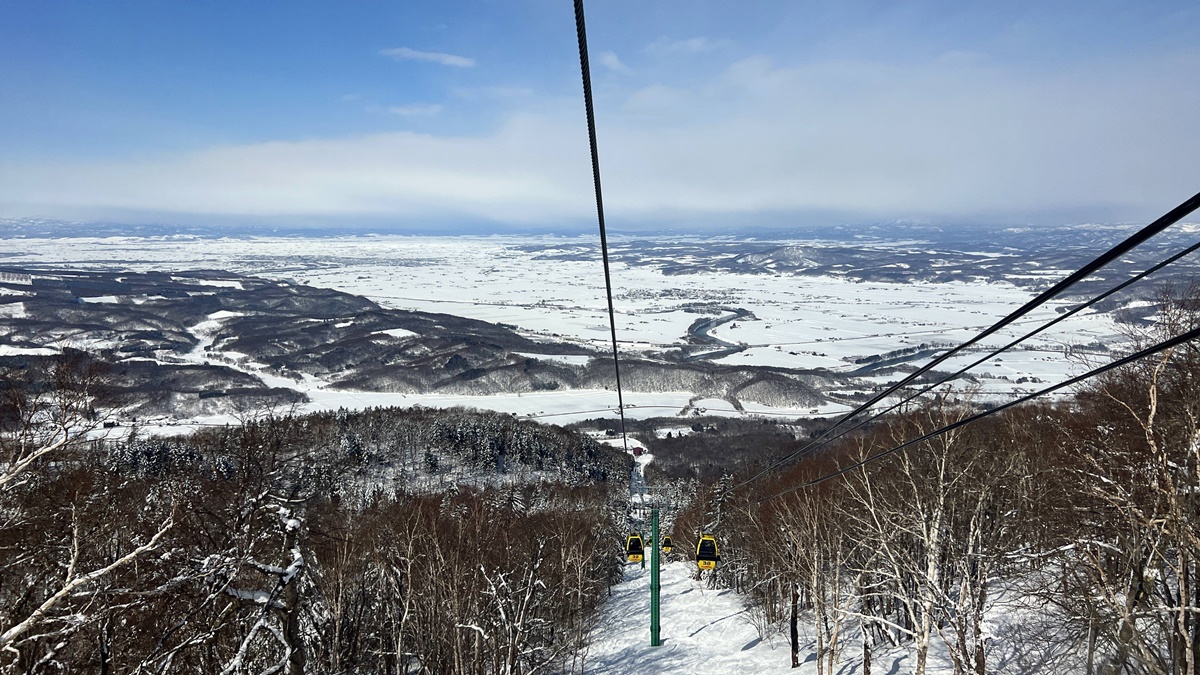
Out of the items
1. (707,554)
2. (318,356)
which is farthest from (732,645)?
(318,356)

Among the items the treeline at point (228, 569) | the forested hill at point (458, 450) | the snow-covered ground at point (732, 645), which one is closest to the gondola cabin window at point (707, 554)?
the snow-covered ground at point (732, 645)

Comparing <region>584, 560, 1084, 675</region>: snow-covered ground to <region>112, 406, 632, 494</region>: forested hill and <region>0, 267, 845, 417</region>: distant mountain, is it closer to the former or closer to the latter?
<region>112, 406, 632, 494</region>: forested hill

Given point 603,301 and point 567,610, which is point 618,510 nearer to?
point 567,610

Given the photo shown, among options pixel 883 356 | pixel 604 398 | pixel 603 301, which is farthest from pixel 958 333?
pixel 603 301

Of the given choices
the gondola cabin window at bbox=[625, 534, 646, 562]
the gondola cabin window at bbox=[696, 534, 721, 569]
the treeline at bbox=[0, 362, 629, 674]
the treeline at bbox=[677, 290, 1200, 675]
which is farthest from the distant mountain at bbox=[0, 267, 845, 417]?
the treeline at bbox=[677, 290, 1200, 675]

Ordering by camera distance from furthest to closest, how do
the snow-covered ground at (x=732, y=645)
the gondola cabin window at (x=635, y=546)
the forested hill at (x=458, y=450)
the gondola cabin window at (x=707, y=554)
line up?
the forested hill at (x=458, y=450), the gondola cabin window at (x=635, y=546), the gondola cabin window at (x=707, y=554), the snow-covered ground at (x=732, y=645)

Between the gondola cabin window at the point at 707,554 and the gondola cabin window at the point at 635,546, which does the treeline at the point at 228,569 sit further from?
the gondola cabin window at the point at 707,554
